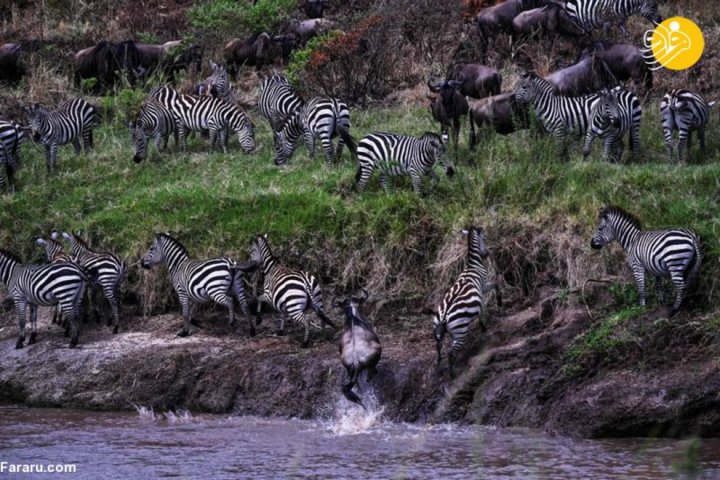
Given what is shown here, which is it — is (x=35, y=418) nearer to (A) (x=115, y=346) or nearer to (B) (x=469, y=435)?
(A) (x=115, y=346)

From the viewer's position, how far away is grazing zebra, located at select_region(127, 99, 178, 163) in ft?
57.6

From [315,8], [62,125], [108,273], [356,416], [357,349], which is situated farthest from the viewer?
[315,8]

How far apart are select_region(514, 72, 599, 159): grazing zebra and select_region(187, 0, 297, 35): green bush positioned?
330 inches

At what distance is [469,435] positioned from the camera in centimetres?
1095

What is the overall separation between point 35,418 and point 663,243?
6252 mm

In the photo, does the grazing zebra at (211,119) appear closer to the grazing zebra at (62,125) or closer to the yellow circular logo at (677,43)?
the grazing zebra at (62,125)

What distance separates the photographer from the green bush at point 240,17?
23.4 m

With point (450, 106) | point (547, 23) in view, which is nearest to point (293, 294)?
point (450, 106)

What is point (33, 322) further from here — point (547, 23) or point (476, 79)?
point (547, 23)

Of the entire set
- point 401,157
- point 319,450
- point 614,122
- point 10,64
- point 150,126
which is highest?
point 10,64

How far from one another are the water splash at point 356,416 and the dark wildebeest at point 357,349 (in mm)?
98

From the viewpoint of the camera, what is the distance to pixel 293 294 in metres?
12.8

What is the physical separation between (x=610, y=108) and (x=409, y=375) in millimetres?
4812

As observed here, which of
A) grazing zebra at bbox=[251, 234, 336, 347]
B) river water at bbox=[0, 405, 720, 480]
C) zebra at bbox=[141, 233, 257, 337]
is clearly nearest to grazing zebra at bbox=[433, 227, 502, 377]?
river water at bbox=[0, 405, 720, 480]
